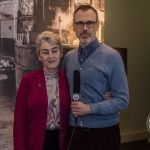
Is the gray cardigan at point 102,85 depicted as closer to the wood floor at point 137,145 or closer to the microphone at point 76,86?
the microphone at point 76,86

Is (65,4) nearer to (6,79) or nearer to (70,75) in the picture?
(6,79)

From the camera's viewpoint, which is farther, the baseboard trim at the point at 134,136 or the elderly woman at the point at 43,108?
the baseboard trim at the point at 134,136

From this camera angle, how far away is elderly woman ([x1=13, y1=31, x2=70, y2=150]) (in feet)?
6.43

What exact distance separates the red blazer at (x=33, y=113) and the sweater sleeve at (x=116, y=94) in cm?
30

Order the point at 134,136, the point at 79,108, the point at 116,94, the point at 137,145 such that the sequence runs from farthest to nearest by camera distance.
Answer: the point at 134,136 → the point at 137,145 → the point at 116,94 → the point at 79,108

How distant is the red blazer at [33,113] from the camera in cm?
196

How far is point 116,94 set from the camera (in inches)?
76.6

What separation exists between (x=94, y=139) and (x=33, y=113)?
49cm

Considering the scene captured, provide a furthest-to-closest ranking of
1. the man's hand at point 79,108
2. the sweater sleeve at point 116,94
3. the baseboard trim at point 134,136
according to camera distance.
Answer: the baseboard trim at point 134,136, the sweater sleeve at point 116,94, the man's hand at point 79,108

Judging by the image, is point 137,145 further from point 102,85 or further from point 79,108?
point 79,108

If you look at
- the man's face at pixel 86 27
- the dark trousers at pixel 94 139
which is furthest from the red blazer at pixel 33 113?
the man's face at pixel 86 27

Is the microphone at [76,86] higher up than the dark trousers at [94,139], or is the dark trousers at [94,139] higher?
the microphone at [76,86]

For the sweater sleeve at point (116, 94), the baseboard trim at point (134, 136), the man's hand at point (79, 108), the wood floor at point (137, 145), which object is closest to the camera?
the man's hand at point (79, 108)

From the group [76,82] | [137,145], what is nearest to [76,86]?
[76,82]
